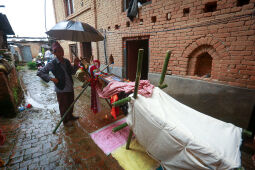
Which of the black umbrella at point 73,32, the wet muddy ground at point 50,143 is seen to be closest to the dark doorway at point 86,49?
the black umbrella at point 73,32

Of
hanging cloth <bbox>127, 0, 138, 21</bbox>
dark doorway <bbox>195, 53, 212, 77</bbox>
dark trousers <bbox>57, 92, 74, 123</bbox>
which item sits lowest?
dark trousers <bbox>57, 92, 74, 123</bbox>

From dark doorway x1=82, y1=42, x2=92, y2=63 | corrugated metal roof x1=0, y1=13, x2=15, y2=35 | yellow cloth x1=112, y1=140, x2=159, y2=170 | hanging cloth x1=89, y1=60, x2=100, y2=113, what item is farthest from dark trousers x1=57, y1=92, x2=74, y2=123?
corrugated metal roof x1=0, y1=13, x2=15, y2=35

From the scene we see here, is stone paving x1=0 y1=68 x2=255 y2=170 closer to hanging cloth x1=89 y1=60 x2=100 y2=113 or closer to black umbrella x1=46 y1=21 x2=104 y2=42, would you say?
hanging cloth x1=89 y1=60 x2=100 y2=113

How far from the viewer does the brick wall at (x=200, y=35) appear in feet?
8.79

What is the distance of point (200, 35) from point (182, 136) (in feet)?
9.76

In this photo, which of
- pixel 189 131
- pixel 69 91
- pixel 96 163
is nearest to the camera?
pixel 189 131

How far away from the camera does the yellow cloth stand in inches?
86.0

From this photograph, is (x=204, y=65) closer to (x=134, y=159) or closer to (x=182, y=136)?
(x=182, y=136)

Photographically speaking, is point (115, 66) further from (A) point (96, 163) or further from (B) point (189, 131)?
(B) point (189, 131)

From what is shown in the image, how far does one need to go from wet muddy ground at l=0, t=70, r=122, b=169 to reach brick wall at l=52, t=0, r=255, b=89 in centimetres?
296

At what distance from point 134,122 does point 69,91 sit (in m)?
2.06

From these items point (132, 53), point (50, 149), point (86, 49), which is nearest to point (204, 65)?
point (132, 53)

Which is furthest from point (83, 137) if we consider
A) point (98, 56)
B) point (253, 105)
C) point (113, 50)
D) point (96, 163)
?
point (98, 56)

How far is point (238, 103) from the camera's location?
286 centimetres
